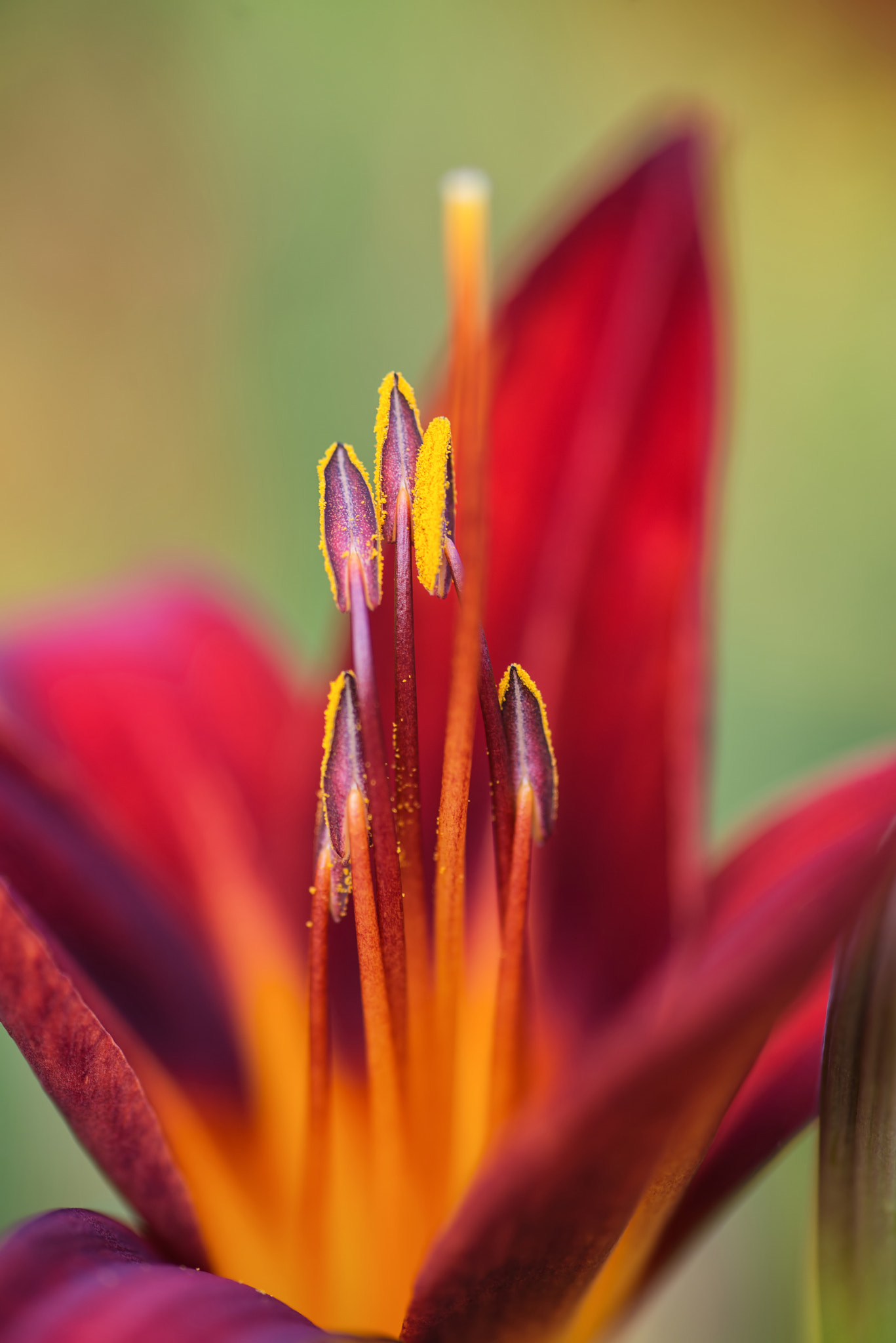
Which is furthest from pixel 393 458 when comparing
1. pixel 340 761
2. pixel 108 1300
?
pixel 108 1300

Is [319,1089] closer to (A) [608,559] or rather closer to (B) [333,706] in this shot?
(B) [333,706]

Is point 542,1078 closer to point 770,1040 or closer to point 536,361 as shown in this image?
point 770,1040

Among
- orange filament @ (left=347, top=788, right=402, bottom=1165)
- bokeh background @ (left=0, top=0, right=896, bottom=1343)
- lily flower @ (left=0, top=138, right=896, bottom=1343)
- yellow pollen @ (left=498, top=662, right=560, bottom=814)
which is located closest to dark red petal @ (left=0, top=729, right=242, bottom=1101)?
lily flower @ (left=0, top=138, right=896, bottom=1343)

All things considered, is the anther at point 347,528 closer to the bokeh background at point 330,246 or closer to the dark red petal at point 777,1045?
the dark red petal at point 777,1045

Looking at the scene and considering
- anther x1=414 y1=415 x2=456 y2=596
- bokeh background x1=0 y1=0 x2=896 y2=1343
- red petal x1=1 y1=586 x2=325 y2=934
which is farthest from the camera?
bokeh background x1=0 y1=0 x2=896 y2=1343

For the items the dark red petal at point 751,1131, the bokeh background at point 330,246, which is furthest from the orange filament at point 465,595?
the bokeh background at point 330,246

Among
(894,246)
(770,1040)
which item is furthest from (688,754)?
(894,246)

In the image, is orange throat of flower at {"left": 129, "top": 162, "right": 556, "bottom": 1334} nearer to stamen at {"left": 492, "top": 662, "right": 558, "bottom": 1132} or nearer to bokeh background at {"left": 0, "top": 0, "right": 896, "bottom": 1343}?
stamen at {"left": 492, "top": 662, "right": 558, "bottom": 1132}
